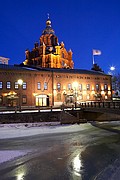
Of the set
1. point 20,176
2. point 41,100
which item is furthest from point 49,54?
point 20,176

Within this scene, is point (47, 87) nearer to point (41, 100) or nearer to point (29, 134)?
point (41, 100)

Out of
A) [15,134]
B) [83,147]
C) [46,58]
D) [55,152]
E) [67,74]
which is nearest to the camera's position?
[55,152]

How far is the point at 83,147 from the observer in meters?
20.3

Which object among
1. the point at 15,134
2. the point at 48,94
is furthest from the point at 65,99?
the point at 15,134

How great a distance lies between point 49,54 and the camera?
10100 centimetres

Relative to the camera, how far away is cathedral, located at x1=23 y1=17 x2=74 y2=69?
3944 inches

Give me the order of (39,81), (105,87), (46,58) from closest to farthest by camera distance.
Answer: (39,81)
(105,87)
(46,58)

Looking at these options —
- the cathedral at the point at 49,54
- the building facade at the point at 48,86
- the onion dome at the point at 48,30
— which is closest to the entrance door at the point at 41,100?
the building facade at the point at 48,86

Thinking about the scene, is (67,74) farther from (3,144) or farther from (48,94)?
(3,144)

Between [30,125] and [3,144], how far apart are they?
12646mm

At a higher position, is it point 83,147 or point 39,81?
point 39,81

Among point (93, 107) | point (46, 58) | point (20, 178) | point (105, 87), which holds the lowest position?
point (20, 178)

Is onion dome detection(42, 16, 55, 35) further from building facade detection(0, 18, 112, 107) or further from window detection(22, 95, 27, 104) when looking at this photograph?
window detection(22, 95, 27, 104)

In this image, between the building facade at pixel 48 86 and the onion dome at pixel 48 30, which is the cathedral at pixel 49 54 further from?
the building facade at pixel 48 86
